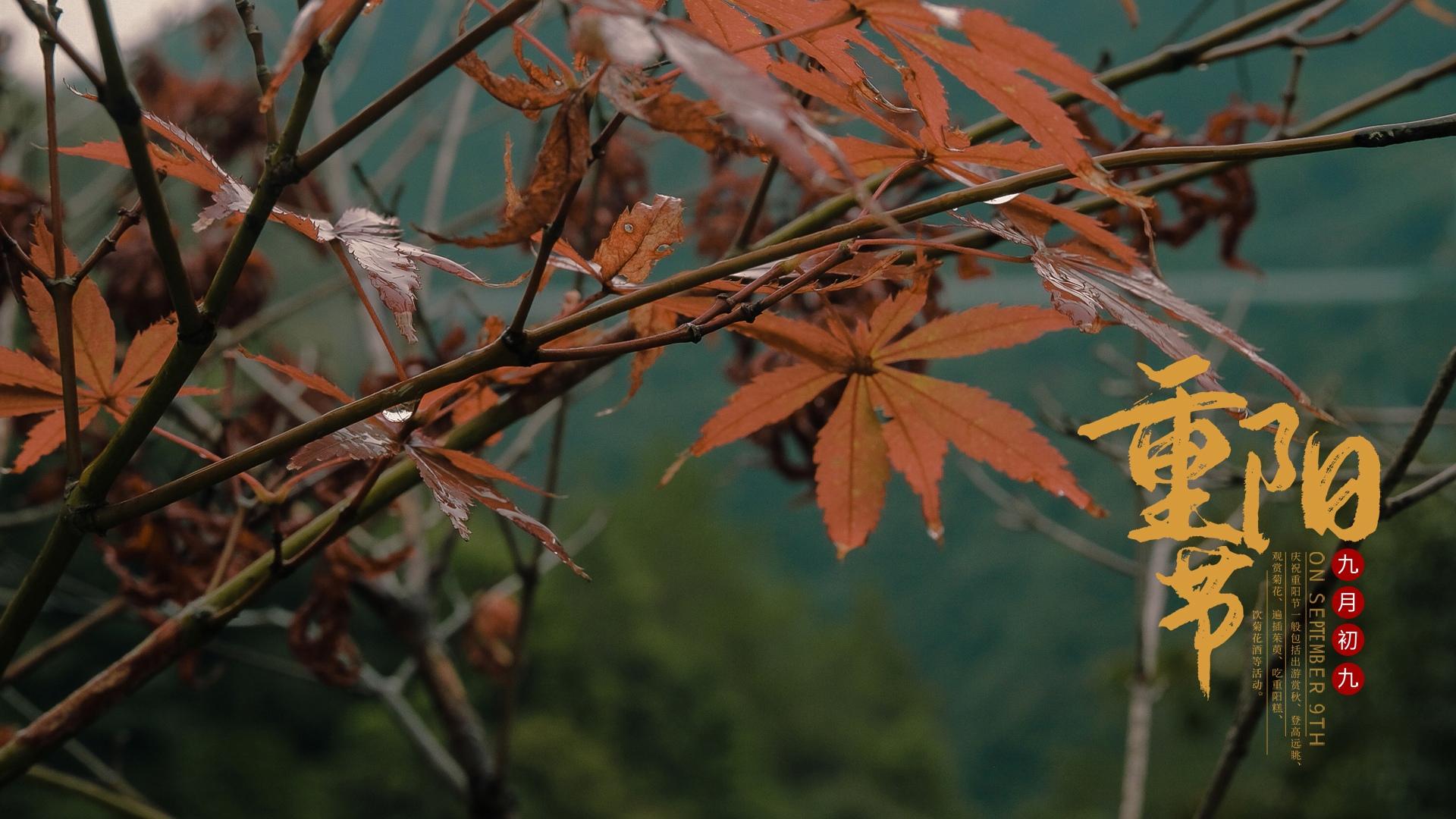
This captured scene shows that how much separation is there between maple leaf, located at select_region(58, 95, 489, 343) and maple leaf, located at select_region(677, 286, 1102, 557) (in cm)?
11

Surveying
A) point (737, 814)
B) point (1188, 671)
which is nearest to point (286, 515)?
point (1188, 671)

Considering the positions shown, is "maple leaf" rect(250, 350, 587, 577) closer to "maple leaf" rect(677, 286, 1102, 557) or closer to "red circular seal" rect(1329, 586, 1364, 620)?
"maple leaf" rect(677, 286, 1102, 557)

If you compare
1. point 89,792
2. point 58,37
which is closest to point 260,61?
point 58,37

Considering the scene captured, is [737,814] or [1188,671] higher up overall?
[1188,671]

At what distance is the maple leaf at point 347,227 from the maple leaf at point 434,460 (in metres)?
0.03

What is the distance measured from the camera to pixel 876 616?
11.1 m

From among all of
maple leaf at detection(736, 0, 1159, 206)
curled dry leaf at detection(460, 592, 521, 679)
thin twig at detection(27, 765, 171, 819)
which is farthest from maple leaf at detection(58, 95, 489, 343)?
curled dry leaf at detection(460, 592, 521, 679)

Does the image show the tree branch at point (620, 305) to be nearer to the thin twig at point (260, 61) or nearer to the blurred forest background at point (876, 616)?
the thin twig at point (260, 61)

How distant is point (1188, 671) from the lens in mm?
4875

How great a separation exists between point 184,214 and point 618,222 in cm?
699

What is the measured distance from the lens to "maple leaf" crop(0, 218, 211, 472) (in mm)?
317

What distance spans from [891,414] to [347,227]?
18 cm

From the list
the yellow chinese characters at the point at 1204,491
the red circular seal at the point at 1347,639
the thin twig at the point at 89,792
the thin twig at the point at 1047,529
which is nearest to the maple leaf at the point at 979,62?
the yellow chinese characters at the point at 1204,491

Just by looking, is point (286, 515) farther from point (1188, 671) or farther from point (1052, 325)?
point (1188, 671)
